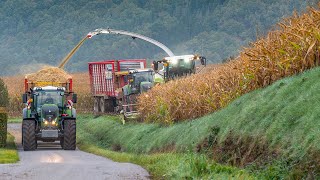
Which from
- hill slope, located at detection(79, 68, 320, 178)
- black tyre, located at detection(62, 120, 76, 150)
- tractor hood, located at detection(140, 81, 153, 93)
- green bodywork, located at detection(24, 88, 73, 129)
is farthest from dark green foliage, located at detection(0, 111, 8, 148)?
tractor hood, located at detection(140, 81, 153, 93)

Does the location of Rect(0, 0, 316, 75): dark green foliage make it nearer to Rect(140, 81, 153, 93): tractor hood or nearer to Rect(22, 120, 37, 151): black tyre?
Rect(140, 81, 153, 93): tractor hood

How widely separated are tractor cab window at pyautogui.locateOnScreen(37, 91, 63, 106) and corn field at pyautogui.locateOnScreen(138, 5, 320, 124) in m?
4.41

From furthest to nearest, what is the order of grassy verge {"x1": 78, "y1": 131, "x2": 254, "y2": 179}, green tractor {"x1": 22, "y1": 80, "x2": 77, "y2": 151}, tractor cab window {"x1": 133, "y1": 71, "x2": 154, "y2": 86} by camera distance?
tractor cab window {"x1": 133, "y1": 71, "x2": 154, "y2": 86}
green tractor {"x1": 22, "y1": 80, "x2": 77, "y2": 151}
grassy verge {"x1": 78, "y1": 131, "x2": 254, "y2": 179}

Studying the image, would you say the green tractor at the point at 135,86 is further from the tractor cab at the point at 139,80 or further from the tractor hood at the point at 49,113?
the tractor hood at the point at 49,113

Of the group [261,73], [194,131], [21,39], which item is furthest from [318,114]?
[21,39]

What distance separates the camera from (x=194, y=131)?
1077 inches

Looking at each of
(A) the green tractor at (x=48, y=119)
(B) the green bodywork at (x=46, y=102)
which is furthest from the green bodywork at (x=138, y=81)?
(B) the green bodywork at (x=46, y=102)

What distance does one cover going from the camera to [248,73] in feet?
86.0

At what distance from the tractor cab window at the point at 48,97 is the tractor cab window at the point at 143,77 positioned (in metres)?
11.6

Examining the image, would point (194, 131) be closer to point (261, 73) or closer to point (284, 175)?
point (261, 73)

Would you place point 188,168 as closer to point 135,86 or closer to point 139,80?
point 135,86

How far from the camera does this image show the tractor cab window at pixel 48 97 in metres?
36.9

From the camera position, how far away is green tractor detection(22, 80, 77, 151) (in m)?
34.6

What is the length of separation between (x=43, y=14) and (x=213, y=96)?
155m
